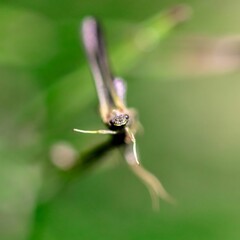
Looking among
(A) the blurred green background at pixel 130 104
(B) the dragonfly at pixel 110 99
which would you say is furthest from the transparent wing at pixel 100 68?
(A) the blurred green background at pixel 130 104

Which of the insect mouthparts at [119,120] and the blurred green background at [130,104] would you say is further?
the blurred green background at [130,104]

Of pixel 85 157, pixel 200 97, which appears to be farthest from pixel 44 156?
pixel 200 97

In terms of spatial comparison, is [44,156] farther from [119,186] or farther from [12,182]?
[119,186]

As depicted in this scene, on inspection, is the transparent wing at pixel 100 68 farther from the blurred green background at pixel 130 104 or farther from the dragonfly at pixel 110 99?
the blurred green background at pixel 130 104

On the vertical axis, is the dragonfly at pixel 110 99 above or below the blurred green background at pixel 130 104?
above

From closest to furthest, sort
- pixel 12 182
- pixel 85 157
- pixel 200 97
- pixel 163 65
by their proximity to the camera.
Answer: pixel 85 157, pixel 12 182, pixel 163 65, pixel 200 97

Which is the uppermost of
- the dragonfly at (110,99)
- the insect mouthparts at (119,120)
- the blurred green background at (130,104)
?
the insect mouthparts at (119,120)

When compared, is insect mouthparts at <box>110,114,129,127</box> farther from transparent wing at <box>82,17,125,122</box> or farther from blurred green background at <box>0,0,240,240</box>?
blurred green background at <box>0,0,240,240</box>
